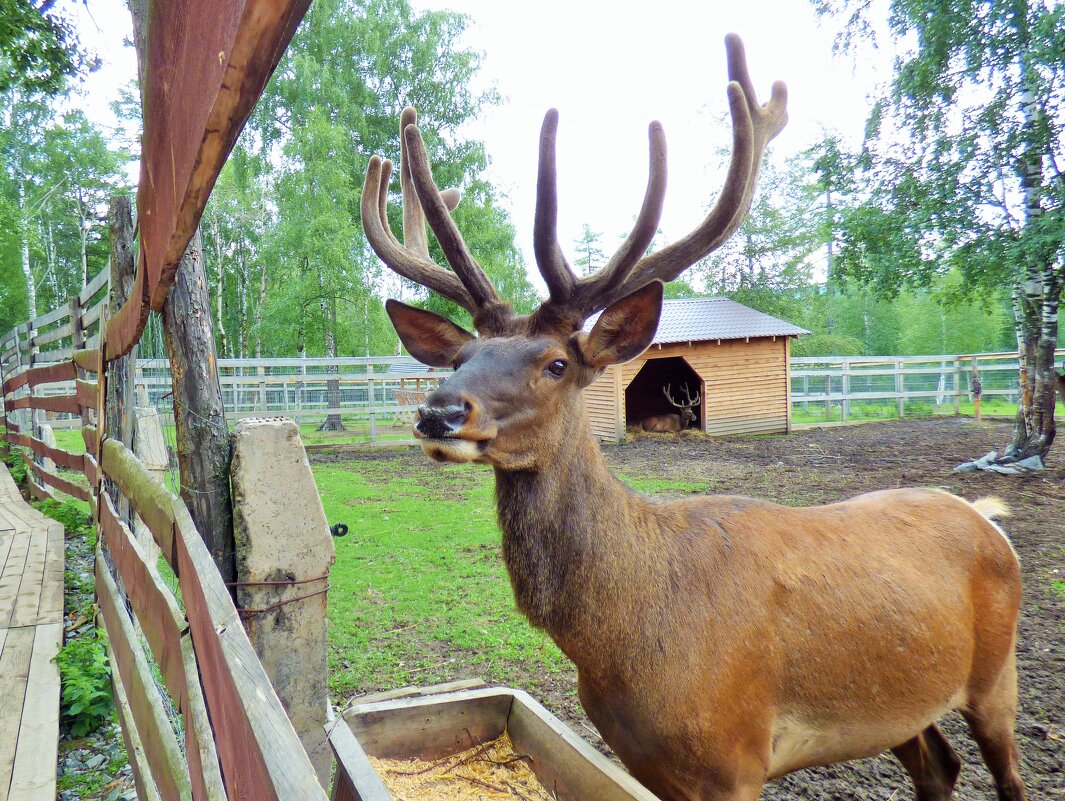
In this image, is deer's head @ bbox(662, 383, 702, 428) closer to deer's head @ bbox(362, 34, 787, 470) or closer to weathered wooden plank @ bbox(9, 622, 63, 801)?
deer's head @ bbox(362, 34, 787, 470)

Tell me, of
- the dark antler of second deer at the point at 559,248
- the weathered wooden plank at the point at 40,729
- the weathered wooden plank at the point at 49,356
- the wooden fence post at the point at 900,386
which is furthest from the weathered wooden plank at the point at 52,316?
the wooden fence post at the point at 900,386

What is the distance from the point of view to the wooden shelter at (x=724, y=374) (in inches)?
661

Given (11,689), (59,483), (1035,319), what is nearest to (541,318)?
(11,689)

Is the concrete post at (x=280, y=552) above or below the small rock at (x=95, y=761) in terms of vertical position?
above

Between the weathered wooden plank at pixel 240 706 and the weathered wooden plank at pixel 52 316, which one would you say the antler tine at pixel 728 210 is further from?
the weathered wooden plank at pixel 52 316

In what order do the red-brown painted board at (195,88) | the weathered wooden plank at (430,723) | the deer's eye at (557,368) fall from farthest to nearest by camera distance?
the weathered wooden plank at (430,723), the deer's eye at (557,368), the red-brown painted board at (195,88)

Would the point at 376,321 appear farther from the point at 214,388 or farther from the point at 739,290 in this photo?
the point at 214,388

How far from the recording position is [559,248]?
2.66 m

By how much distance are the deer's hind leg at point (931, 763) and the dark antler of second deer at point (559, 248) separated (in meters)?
2.28

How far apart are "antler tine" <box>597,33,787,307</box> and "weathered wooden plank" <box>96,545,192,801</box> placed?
2.00m

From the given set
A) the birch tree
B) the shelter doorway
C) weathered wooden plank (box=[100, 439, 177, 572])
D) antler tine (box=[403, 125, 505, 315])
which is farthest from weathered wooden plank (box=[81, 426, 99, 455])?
the shelter doorway

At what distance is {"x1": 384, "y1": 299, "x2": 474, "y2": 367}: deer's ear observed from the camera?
2834mm

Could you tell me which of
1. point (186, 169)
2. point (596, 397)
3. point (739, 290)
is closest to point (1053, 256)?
point (596, 397)

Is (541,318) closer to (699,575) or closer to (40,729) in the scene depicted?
(699,575)
